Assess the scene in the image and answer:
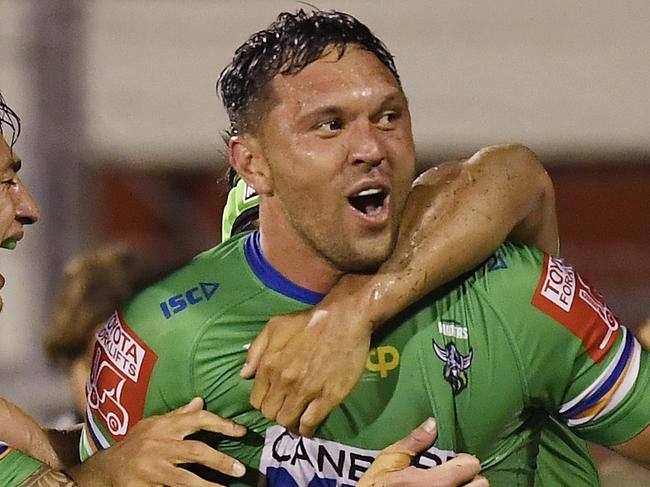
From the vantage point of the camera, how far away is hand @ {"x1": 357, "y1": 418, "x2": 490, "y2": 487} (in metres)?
1.72

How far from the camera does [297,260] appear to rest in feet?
6.11

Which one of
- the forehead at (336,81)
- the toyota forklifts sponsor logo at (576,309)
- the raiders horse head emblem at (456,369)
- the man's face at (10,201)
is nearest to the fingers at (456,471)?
the raiders horse head emblem at (456,369)

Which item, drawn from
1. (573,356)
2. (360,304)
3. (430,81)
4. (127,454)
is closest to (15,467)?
(127,454)

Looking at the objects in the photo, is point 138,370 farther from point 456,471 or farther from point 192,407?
point 456,471

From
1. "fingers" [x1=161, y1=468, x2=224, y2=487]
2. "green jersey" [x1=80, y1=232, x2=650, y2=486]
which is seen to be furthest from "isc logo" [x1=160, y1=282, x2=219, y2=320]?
"fingers" [x1=161, y1=468, x2=224, y2=487]

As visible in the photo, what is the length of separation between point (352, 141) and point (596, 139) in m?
3.91

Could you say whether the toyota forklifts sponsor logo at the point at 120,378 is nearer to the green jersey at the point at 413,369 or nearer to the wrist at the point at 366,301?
the green jersey at the point at 413,369

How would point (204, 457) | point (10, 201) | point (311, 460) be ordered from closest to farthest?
point (204, 457) → point (311, 460) → point (10, 201)

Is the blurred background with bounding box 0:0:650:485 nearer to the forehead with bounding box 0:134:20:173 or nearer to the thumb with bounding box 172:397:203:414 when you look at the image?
the forehead with bounding box 0:134:20:173

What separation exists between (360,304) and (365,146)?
20 cm

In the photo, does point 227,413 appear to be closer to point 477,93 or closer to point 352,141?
point 352,141

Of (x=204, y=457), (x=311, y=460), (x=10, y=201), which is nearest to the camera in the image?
(x=204, y=457)

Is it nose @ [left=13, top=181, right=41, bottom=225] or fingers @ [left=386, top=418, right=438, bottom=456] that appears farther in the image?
nose @ [left=13, top=181, right=41, bottom=225]

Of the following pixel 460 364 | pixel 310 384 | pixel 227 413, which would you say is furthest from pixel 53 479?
pixel 460 364
